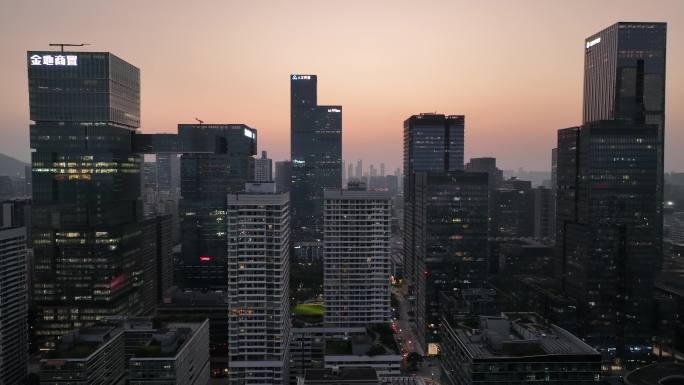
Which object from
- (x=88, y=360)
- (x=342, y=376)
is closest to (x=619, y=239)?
(x=342, y=376)

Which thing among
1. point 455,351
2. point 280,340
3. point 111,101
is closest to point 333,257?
point 280,340

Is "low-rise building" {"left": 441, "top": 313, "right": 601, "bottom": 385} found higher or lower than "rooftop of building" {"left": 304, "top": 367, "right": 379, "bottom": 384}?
higher

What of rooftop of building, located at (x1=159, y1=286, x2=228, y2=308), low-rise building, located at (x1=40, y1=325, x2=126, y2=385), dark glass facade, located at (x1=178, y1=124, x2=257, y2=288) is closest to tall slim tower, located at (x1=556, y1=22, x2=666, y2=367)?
rooftop of building, located at (x1=159, y1=286, x2=228, y2=308)

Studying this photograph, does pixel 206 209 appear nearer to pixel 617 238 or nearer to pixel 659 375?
pixel 617 238

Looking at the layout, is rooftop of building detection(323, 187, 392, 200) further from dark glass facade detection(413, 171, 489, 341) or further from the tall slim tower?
the tall slim tower

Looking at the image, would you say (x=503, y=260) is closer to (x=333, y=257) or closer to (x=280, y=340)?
(x=333, y=257)

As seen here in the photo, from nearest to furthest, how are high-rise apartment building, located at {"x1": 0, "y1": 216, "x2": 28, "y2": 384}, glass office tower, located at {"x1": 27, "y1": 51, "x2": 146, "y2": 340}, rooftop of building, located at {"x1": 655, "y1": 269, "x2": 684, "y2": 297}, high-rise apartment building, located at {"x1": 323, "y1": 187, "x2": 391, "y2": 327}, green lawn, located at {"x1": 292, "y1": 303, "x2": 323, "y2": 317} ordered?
high-rise apartment building, located at {"x1": 0, "y1": 216, "x2": 28, "y2": 384}, high-rise apartment building, located at {"x1": 323, "y1": 187, "x2": 391, "y2": 327}, green lawn, located at {"x1": 292, "y1": 303, "x2": 323, "y2": 317}, glass office tower, located at {"x1": 27, "y1": 51, "x2": 146, "y2": 340}, rooftop of building, located at {"x1": 655, "y1": 269, "x2": 684, "y2": 297}
